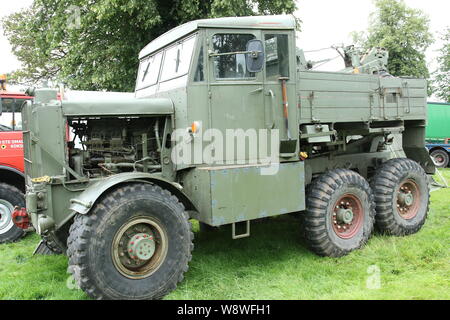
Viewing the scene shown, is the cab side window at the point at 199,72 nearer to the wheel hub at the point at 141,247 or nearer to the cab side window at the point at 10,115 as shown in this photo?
the wheel hub at the point at 141,247

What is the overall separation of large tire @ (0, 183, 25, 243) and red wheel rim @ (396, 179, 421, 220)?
19.6ft

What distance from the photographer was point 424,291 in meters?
3.85

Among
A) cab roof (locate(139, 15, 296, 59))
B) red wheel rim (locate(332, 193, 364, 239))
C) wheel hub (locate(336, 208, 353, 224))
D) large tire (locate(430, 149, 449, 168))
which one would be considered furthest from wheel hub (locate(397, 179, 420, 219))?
large tire (locate(430, 149, 449, 168))

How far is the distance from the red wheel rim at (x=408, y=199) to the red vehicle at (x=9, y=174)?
597 cm

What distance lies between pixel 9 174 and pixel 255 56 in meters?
4.81

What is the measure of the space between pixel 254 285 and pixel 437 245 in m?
2.59

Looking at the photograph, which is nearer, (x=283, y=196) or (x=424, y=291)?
(x=424, y=291)

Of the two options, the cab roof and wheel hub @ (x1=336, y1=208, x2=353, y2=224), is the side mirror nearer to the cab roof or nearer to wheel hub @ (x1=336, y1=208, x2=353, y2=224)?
the cab roof

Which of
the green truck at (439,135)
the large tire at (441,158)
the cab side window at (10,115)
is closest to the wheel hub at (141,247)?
the cab side window at (10,115)

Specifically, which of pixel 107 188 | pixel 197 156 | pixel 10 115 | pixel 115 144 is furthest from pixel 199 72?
pixel 10 115

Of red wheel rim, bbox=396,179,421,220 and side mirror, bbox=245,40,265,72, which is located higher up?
side mirror, bbox=245,40,265,72

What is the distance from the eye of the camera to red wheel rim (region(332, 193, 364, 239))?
5273 millimetres
